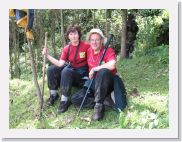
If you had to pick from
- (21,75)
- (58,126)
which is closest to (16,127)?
(58,126)

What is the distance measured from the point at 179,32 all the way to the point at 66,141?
6.45 feet

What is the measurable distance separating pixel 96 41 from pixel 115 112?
39.2 inches

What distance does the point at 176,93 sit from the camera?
5875 mm

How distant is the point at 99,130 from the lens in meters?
5.69

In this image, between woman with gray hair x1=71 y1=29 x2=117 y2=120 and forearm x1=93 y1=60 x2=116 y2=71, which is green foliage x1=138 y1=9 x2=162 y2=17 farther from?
forearm x1=93 y1=60 x2=116 y2=71

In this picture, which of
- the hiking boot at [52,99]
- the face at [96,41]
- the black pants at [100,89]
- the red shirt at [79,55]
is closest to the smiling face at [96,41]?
the face at [96,41]

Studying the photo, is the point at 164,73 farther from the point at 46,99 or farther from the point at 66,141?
the point at 66,141

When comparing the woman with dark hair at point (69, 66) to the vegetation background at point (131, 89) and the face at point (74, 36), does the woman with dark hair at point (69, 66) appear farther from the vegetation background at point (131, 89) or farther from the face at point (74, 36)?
the vegetation background at point (131, 89)

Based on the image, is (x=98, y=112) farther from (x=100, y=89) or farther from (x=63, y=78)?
(x=63, y=78)

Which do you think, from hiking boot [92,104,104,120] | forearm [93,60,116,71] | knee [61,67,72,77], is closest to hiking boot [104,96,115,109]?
hiking boot [92,104,104,120]

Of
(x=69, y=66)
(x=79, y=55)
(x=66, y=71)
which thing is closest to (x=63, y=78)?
(x=66, y=71)

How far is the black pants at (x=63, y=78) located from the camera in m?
6.38

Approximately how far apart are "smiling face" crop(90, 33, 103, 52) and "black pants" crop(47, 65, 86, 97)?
18.3 inches

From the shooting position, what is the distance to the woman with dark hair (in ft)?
21.0
